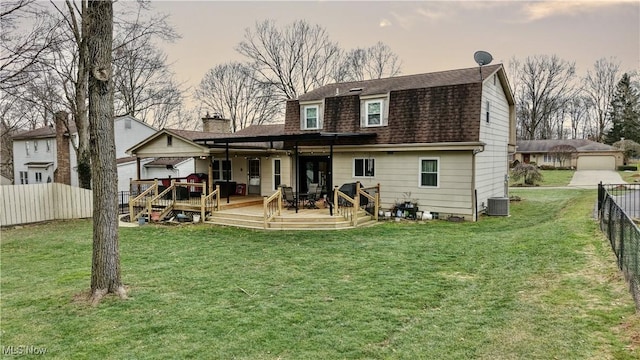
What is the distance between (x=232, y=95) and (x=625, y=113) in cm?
4793

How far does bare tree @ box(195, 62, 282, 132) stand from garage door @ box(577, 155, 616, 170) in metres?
36.0

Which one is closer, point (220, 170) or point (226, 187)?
point (226, 187)

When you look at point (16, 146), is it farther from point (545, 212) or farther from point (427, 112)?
point (545, 212)

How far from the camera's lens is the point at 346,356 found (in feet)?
14.4

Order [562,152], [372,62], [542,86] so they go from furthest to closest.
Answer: [542,86], [562,152], [372,62]

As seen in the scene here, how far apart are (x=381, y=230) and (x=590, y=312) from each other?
7.63 metres

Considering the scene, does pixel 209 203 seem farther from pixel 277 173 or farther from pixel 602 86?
pixel 602 86

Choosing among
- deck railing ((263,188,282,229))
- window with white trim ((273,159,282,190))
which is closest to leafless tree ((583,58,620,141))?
window with white trim ((273,159,282,190))

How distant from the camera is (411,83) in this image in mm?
16734

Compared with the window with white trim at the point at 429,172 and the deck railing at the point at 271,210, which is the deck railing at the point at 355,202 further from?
the deck railing at the point at 271,210

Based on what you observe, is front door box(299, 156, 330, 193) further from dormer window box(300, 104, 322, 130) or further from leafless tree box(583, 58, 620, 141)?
leafless tree box(583, 58, 620, 141)

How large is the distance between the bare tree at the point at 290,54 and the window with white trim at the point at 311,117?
2036 cm

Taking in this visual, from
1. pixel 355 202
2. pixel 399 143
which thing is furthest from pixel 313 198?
pixel 399 143

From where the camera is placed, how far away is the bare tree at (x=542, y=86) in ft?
166
